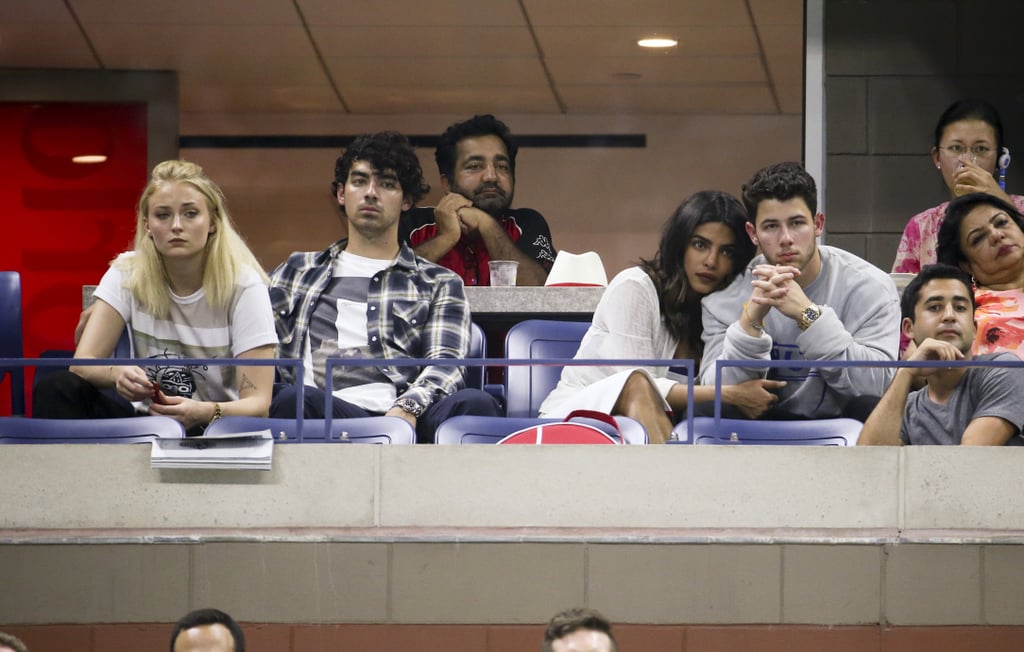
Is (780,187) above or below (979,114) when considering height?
below

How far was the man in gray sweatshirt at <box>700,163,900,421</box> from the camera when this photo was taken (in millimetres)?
4121

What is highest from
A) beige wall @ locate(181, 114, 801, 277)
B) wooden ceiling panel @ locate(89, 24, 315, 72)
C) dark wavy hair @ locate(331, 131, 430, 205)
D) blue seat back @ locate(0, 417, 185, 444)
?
wooden ceiling panel @ locate(89, 24, 315, 72)

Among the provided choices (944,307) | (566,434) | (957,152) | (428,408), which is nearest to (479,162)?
(428,408)

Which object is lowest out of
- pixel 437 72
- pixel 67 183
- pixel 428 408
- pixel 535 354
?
pixel 428 408

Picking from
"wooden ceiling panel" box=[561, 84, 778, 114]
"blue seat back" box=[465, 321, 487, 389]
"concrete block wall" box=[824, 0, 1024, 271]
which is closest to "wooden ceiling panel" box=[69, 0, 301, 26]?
"wooden ceiling panel" box=[561, 84, 778, 114]

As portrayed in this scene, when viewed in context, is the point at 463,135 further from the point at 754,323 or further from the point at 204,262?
the point at 754,323

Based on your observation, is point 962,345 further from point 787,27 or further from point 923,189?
point 787,27

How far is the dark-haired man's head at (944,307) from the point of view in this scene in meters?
4.08

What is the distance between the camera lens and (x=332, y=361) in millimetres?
4031

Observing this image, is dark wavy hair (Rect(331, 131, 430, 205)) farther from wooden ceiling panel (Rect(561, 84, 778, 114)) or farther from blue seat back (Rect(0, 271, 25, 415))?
wooden ceiling panel (Rect(561, 84, 778, 114))

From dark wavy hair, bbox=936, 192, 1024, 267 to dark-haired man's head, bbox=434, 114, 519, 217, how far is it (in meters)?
1.61

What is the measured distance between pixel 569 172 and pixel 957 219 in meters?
4.12

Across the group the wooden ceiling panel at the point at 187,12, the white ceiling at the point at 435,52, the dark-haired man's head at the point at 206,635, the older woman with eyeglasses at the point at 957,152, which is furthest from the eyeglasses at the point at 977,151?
the wooden ceiling panel at the point at 187,12

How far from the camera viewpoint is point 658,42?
7.90m
